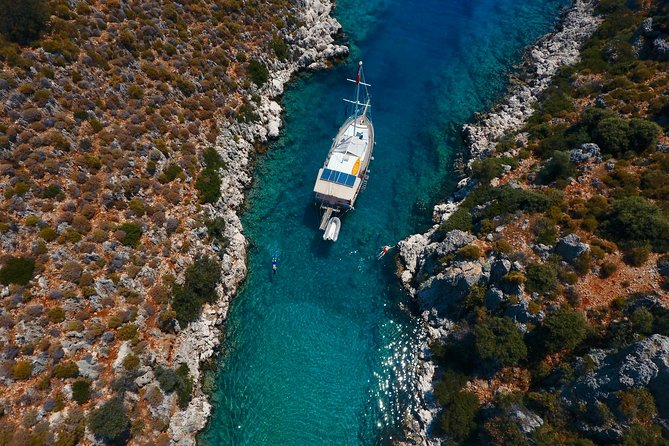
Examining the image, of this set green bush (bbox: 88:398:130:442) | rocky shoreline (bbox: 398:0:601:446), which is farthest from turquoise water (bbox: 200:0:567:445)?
green bush (bbox: 88:398:130:442)

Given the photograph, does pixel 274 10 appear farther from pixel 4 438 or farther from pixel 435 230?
pixel 4 438

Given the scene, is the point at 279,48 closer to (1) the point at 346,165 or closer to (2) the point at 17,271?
(1) the point at 346,165

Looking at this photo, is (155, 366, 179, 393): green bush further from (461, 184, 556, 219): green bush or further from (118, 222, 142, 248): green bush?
(461, 184, 556, 219): green bush

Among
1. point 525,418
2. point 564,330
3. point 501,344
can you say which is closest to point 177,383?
point 501,344

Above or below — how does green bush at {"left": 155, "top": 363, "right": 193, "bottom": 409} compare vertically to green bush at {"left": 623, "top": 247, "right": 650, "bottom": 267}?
below

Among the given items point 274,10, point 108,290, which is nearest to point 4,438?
point 108,290

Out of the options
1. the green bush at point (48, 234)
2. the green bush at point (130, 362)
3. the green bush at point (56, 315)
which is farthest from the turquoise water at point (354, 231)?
the green bush at point (48, 234)

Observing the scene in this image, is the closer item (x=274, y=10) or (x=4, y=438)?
(x=4, y=438)
